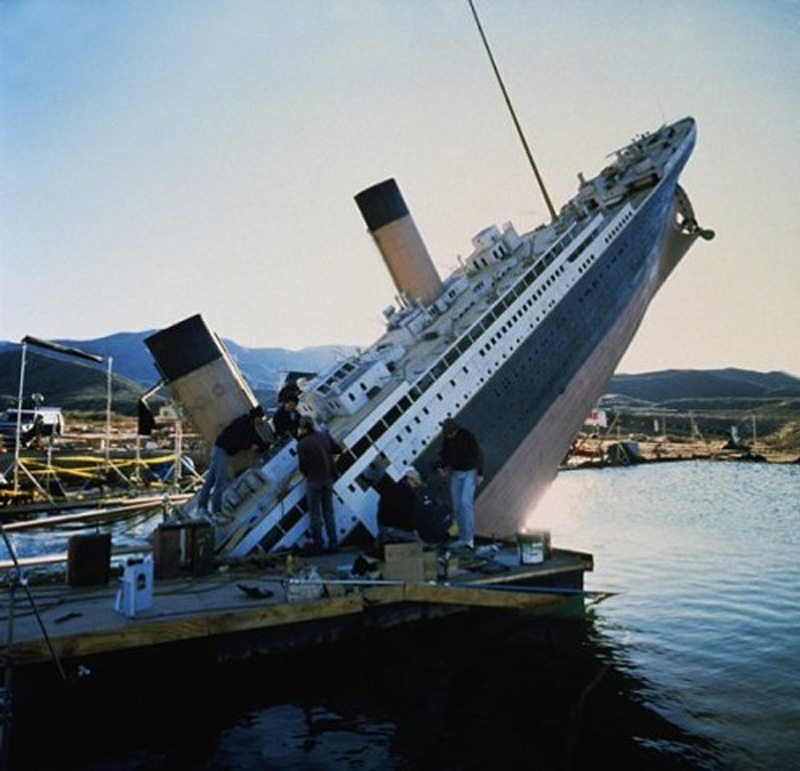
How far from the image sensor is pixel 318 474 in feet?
32.7

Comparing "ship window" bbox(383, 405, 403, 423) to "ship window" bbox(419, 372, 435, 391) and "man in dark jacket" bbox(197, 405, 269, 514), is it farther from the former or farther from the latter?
"man in dark jacket" bbox(197, 405, 269, 514)

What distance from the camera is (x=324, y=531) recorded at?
1085 centimetres

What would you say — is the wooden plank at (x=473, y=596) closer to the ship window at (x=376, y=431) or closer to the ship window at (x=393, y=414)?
the ship window at (x=376, y=431)

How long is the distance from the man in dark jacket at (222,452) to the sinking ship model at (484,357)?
29cm

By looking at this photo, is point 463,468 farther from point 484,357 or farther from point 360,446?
point 484,357

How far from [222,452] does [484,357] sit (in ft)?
19.8

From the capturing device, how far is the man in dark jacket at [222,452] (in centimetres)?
1098

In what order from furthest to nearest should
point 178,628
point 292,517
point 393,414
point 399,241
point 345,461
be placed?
point 399,241
point 393,414
point 345,461
point 292,517
point 178,628

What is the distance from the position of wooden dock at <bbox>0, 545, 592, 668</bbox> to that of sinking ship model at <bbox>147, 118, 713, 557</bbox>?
2.03 metres

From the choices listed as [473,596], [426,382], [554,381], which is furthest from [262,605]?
[554,381]

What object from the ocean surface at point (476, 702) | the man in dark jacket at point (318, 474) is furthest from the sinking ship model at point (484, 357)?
the ocean surface at point (476, 702)

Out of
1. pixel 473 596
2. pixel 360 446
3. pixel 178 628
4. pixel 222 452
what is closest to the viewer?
pixel 178 628

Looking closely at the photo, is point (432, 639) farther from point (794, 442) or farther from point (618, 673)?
point (794, 442)

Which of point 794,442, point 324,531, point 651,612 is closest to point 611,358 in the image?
point 651,612
